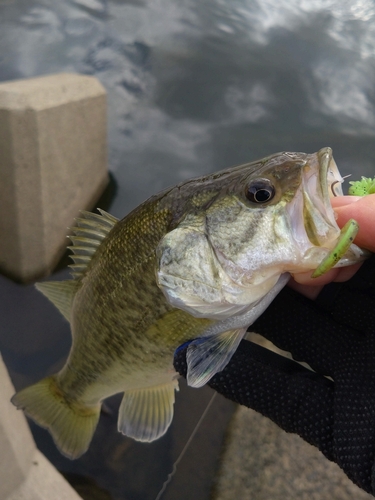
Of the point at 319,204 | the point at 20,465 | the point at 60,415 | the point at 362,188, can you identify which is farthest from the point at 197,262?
the point at 20,465

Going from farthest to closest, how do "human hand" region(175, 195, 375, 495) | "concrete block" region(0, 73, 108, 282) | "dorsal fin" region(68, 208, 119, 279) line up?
"concrete block" region(0, 73, 108, 282), "dorsal fin" region(68, 208, 119, 279), "human hand" region(175, 195, 375, 495)

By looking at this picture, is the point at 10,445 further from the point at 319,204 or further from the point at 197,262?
the point at 319,204

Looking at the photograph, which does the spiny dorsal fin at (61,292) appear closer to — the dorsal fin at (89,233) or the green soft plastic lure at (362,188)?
the dorsal fin at (89,233)

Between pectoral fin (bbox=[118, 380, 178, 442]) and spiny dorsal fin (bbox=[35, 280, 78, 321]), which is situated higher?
spiny dorsal fin (bbox=[35, 280, 78, 321])

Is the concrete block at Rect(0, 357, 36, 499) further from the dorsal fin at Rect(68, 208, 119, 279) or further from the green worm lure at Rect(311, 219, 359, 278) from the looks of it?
the green worm lure at Rect(311, 219, 359, 278)

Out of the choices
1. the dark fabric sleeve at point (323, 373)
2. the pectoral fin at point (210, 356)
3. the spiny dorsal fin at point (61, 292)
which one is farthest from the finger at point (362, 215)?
the spiny dorsal fin at point (61, 292)

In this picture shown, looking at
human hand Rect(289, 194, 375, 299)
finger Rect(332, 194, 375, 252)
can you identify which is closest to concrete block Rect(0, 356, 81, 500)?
human hand Rect(289, 194, 375, 299)
